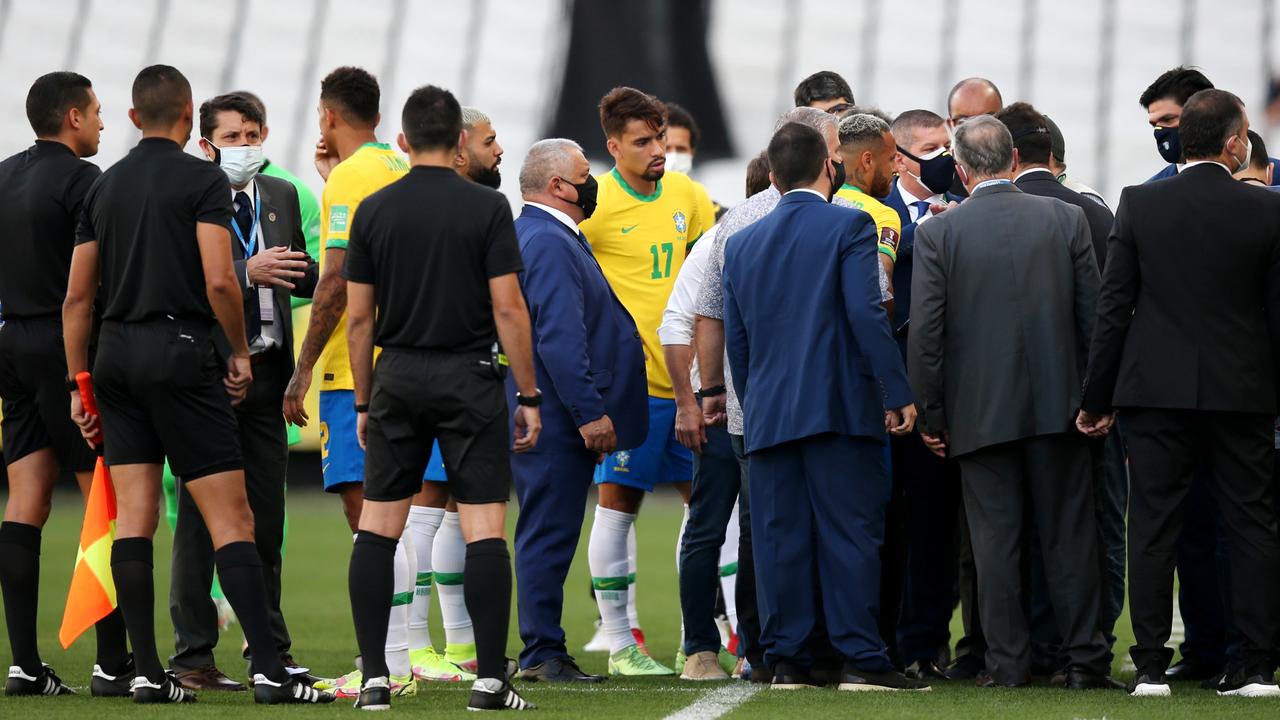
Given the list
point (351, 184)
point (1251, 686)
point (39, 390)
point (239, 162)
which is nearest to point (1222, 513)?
point (1251, 686)

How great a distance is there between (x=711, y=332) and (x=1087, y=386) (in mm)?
1522

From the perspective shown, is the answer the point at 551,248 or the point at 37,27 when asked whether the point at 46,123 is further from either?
the point at 37,27

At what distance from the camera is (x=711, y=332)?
716 cm

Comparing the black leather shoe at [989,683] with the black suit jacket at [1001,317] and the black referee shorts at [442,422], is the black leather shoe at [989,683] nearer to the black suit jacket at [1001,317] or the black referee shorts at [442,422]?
the black suit jacket at [1001,317]

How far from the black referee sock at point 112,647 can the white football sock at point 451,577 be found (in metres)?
1.34

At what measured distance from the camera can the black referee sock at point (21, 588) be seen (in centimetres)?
665

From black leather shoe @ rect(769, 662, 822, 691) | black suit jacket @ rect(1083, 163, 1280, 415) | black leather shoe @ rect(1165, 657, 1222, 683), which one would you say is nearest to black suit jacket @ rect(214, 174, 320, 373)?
black leather shoe @ rect(769, 662, 822, 691)

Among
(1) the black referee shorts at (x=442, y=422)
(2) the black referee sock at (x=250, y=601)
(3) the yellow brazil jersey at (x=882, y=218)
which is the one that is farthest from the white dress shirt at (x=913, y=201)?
(2) the black referee sock at (x=250, y=601)

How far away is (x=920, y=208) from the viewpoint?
25.3 ft

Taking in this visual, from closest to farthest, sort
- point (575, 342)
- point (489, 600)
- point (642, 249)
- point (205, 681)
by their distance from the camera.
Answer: point (489, 600) → point (205, 681) → point (575, 342) → point (642, 249)

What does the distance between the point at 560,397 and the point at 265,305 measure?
125 centimetres

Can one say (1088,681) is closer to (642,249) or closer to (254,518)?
(642,249)

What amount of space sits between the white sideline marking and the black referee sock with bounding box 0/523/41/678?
250 centimetres

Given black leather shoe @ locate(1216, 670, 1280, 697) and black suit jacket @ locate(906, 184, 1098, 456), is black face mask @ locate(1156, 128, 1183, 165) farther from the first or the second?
black leather shoe @ locate(1216, 670, 1280, 697)
